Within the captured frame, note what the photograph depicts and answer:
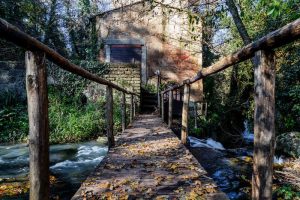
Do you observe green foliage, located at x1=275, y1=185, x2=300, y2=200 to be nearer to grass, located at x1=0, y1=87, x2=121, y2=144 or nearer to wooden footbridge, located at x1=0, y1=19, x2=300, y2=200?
wooden footbridge, located at x1=0, y1=19, x2=300, y2=200

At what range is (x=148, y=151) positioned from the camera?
168 inches

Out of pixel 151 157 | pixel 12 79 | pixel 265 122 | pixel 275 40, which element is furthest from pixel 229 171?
pixel 12 79

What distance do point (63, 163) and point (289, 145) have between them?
18.5ft

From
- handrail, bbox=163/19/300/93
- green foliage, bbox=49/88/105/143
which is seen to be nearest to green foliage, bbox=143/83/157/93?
green foliage, bbox=49/88/105/143

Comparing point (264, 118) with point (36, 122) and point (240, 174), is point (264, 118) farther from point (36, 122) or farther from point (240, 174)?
point (240, 174)

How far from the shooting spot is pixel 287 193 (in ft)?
15.2

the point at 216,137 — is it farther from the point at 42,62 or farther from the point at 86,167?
the point at 42,62

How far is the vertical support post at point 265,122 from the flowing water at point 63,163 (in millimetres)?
4107

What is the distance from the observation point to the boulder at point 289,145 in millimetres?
7324

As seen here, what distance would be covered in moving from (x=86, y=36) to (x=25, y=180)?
15363mm

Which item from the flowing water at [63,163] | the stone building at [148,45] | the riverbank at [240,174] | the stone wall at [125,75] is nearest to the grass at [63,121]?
the flowing water at [63,163]

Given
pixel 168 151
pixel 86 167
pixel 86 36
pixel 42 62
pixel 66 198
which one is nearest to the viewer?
pixel 42 62

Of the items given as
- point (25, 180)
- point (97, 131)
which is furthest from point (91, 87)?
point (25, 180)

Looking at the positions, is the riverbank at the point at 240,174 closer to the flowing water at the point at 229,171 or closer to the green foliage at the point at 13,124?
the flowing water at the point at 229,171
